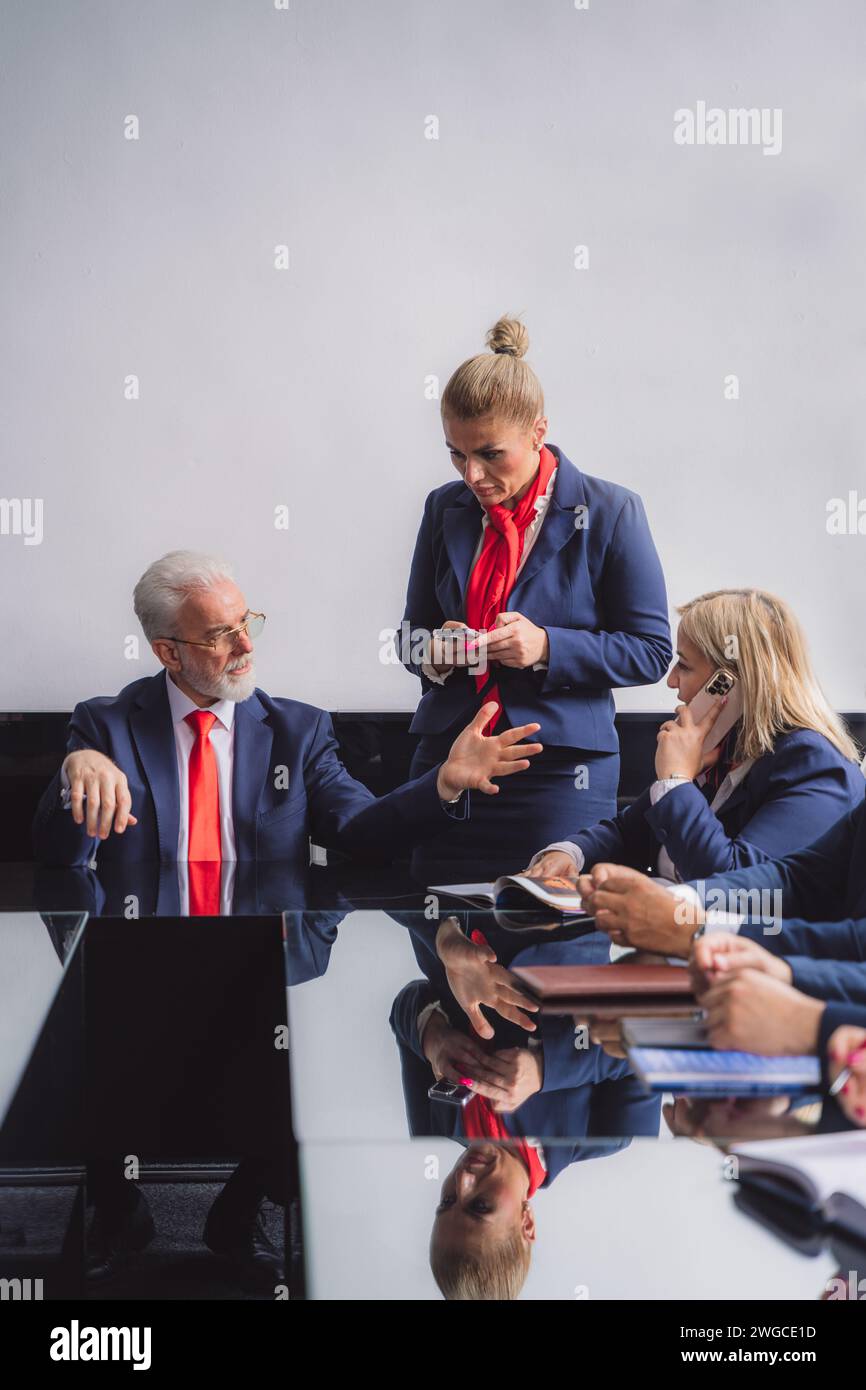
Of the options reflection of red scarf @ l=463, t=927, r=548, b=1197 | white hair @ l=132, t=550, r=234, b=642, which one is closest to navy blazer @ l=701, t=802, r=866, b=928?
reflection of red scarf @ l=463, t=927, r=548, b=1197

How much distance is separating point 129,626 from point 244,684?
1.19 metres

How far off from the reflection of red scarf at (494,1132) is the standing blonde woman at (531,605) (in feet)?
4.95

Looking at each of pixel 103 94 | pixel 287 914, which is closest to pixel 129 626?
pixel 103 94

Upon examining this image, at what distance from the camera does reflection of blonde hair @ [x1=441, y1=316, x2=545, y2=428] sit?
268cm

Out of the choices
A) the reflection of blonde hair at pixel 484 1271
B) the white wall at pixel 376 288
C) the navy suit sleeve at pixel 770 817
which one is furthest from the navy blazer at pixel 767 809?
the white wall at pixel 376 288

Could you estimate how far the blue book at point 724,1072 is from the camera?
1.21 m

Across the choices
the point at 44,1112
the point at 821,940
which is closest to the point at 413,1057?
the point at 821,940

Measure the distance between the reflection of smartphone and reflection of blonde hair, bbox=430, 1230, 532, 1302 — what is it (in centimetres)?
15

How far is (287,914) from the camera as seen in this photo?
212 cm

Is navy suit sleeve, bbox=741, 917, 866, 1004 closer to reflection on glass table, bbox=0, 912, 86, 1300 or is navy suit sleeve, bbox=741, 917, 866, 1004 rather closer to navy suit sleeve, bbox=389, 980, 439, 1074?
navy suit sleeve, bbox=389, 980, 439, 1074

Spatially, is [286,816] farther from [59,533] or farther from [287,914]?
[59,533]

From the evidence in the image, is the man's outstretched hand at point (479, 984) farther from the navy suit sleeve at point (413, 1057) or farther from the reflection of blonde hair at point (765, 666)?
the reflection of blonde hair at point (765, 666)

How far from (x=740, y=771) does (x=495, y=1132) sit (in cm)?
142
